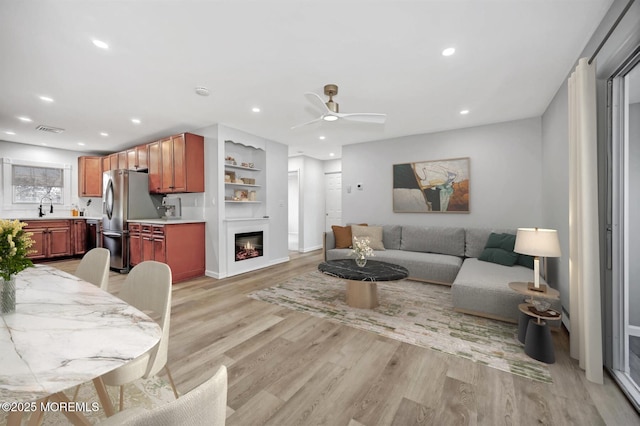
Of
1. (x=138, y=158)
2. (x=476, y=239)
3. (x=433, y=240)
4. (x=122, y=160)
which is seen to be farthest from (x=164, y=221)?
(x=476, y=239)

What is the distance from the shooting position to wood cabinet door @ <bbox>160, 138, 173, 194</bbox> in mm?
4633

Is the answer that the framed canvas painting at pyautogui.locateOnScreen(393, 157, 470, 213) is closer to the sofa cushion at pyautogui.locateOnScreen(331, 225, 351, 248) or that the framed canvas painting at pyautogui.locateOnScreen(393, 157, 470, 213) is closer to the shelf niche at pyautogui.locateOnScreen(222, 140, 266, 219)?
the sofa cushion at pyautogui.locateOnScreen(331, 225, 351, 248)

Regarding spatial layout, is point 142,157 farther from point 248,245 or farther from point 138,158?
point 248,245

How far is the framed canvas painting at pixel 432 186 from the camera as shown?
454 centimetres

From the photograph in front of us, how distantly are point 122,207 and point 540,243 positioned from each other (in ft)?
19.5

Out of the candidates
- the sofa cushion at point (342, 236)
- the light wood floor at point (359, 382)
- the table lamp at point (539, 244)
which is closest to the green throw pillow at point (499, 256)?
the light wood floor at point (359, 382)

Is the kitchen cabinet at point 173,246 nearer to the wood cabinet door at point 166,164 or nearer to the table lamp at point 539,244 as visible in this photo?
the wood cabinet door at point 166,164

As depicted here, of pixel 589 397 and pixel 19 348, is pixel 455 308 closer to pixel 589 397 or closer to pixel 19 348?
pixel 589 397

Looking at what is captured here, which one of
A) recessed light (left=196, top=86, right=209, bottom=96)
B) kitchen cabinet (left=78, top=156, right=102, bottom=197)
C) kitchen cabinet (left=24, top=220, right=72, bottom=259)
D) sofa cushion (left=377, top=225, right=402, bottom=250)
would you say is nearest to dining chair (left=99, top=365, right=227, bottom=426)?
recessed light (left=196, top=86, right=209, bottom=96)

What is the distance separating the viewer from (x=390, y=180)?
522 centimetres

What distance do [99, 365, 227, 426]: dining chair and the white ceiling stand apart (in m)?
2.19

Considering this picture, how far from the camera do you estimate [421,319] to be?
2848 millimetres

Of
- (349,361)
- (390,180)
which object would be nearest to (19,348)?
(349,361)

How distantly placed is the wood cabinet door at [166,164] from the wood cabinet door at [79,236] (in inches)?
112
